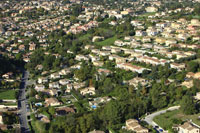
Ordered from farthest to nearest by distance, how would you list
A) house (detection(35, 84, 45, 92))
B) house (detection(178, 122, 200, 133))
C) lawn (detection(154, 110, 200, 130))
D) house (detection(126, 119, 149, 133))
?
house (detection(35, 84, 45, 92)), lawn (detection(154, 110, 200, 130)), house (detection(126, 119, 149, 133)), house (detection(178, 122, 200, 133))

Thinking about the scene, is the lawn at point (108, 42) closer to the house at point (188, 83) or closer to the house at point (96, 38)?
the house at point (96, 38)

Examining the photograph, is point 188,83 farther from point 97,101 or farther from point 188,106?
point 97,101

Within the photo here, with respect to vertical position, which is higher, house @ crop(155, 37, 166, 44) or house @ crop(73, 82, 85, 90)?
house @ crop(155, 37, 166, 44)

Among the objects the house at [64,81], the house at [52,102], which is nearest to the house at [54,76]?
the house at [64,81]

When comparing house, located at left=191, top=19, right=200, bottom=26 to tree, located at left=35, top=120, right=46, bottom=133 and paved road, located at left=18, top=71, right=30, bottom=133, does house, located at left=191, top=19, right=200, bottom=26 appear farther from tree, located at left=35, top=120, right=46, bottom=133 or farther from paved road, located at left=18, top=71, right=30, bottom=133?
tree, located at left=35, top=120, right=46, bottom=133

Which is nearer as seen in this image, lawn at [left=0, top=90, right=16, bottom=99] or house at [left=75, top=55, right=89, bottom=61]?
lawn at [left=0, top=90, right=16, bottom=99]

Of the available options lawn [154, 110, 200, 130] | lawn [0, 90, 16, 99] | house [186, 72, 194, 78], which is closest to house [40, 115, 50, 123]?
lawn [0, 90, 16, 99]

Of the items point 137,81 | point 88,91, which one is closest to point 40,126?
point 88,91
